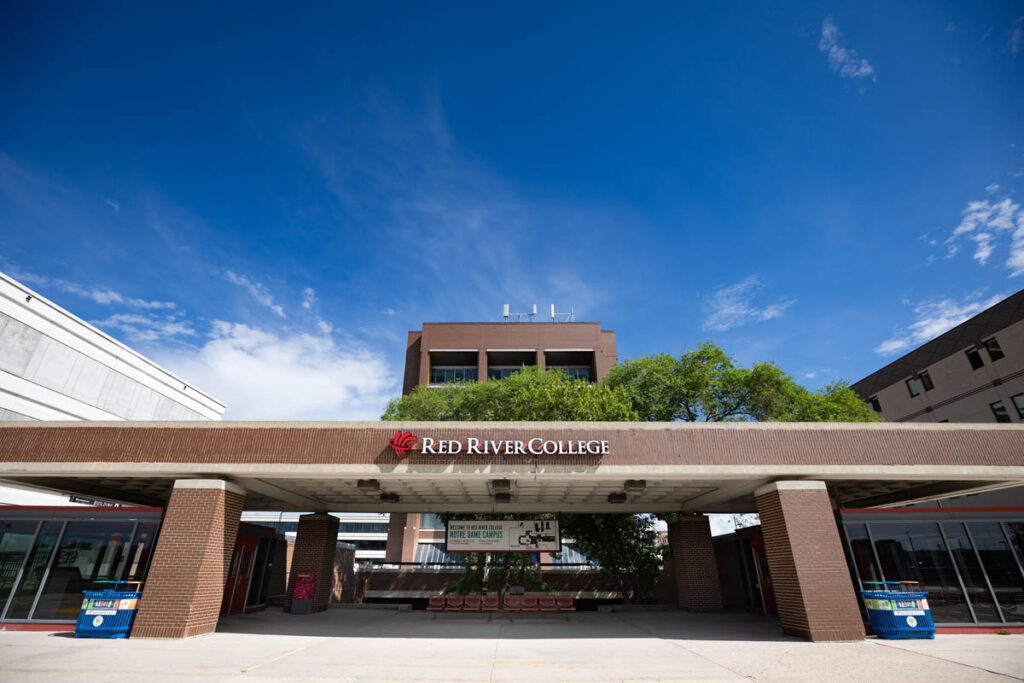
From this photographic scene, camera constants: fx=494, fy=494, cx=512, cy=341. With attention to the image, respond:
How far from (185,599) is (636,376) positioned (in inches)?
948

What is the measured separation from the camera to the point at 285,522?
7650 cm

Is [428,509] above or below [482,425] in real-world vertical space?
below

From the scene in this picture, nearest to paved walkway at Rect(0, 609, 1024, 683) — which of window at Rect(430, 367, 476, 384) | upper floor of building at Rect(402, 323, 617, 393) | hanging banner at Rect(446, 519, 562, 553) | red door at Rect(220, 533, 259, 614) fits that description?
red door at Rect(220, 533, 259, 614)

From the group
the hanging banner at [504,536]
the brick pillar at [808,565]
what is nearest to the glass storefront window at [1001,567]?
the brick pillar at [808,565]

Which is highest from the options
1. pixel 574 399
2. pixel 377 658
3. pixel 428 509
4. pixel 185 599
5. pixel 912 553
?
pixel 574 399

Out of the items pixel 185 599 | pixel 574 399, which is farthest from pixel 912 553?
pixel 185 599

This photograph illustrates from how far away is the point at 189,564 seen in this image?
12.9 m

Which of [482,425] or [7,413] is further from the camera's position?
[7,413]

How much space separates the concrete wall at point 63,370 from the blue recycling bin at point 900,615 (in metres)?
39.7

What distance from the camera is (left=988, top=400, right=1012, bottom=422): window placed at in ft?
107

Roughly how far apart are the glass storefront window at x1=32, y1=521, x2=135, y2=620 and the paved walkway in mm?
1435

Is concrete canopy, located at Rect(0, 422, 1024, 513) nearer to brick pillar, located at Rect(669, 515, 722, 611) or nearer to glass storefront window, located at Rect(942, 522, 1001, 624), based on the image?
glass storefront window, located at Rect(942, 522, 1001, 624)

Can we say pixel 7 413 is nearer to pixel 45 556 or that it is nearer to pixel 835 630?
pixel 45 556

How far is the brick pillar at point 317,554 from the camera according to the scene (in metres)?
20.0
